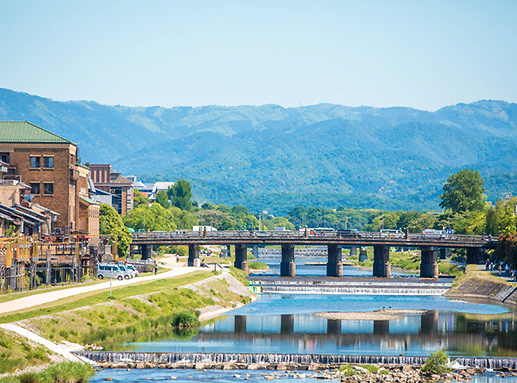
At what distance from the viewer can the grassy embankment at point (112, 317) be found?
208ft

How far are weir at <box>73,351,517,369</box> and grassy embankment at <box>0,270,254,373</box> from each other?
4696 mm

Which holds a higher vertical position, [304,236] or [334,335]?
[304,236]

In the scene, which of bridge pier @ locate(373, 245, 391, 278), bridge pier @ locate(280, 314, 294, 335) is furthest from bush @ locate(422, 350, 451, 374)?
bridge pier @ locate(373, 245, 391, 278)

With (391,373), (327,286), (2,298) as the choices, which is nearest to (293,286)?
(327,286)

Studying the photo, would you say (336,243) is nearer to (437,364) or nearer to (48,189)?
(48,189)

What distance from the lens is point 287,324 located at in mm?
96312

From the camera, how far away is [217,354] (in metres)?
73.0

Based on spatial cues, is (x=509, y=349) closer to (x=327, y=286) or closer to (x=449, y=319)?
(x=449, y=319)

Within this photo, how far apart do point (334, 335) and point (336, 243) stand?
3223 inches

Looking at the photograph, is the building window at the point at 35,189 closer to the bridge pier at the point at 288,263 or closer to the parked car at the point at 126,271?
the parked car at the point at 126,271

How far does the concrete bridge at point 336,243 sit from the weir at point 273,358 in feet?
298

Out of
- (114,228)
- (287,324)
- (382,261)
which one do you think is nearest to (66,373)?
(287,324)

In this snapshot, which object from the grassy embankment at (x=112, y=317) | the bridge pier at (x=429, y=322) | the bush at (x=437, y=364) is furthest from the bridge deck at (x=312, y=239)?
the bush at (x=437, y=364)

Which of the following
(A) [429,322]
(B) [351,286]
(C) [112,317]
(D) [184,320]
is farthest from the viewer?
(B) [351,286]
